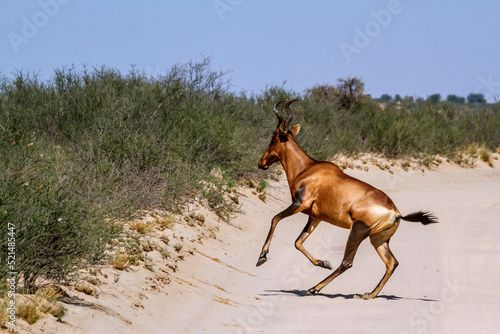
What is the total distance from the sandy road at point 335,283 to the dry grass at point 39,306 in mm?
1455

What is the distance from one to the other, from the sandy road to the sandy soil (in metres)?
0.02

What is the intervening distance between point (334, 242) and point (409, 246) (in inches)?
56.8

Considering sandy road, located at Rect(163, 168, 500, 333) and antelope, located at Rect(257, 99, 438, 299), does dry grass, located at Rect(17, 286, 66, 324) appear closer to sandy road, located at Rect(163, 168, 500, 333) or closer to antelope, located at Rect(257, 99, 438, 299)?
sandy road, located at Rect(163, 168, 500, 333)

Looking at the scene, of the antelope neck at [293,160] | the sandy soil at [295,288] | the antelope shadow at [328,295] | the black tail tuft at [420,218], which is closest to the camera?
the sandy soil at [295,288]

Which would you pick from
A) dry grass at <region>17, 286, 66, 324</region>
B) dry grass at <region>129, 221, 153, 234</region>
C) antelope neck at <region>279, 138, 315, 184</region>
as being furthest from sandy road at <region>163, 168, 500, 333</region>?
antelope neck at <region>279, 138, 315, 184</region>

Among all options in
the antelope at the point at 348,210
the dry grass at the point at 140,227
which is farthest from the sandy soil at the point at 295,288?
the dry grass at the point at 140,227

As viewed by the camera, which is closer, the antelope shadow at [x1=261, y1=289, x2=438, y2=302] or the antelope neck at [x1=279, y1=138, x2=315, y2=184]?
the antelope shadow at [x1=261, y1=289, x2=438, y2=302]

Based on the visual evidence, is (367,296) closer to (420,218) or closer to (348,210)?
(348,210)

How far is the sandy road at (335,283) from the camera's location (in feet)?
32.9

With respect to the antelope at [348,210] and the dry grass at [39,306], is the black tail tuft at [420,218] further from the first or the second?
the dry grass at [39,306]

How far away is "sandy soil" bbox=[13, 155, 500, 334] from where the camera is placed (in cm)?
963

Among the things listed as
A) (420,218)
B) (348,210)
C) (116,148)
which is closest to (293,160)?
(348,210)

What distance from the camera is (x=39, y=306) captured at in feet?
26.3

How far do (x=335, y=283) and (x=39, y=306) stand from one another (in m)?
5.93
